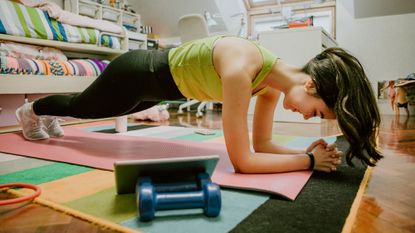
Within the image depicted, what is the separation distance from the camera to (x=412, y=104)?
150 inches

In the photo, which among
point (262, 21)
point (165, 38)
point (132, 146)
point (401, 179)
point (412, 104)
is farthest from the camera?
point (165, 38)

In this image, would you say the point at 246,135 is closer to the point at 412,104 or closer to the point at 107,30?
the point at 107,30

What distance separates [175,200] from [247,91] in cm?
45

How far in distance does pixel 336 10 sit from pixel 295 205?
430 cm

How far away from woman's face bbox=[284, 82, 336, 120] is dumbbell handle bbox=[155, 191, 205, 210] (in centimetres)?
51

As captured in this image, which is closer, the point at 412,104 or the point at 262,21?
the point at 412,104

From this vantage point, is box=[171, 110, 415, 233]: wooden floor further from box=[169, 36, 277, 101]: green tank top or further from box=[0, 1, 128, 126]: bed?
box=[0, 1, 128, 126]: bed

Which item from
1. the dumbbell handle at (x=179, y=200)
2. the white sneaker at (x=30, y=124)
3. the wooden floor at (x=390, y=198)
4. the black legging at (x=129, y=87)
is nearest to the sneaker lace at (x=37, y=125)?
the white sneaker at (x=30, y=124)

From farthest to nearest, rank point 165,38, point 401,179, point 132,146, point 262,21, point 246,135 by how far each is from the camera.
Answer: point 165,38 < point 262,21 < point 132,146 < point 401,179 < point 246,135

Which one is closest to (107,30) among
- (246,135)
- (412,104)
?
(246,135)

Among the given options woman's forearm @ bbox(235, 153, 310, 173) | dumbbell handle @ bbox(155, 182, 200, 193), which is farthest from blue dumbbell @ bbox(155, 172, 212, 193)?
woman's forearm @ bbox(235, 153, 310, 173)

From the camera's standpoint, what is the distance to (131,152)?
1.51 m

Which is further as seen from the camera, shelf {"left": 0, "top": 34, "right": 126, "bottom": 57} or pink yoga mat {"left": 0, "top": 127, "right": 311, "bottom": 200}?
shelf {"left": 0, "top": 34, "right": 126, "bottom": 57}

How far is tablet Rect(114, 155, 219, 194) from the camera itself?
794 mm
